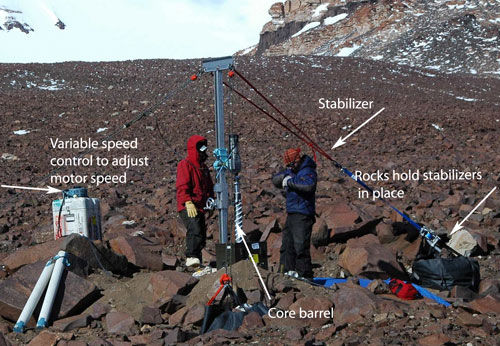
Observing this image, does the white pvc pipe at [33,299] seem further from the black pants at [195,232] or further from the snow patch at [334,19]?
the snow patch at [334,19]

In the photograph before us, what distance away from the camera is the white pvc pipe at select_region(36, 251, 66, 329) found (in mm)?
5723

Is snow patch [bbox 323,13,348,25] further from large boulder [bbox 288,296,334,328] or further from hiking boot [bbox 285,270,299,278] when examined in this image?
large boulder [bbox 288,296,334,328]

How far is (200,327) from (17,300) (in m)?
1.79

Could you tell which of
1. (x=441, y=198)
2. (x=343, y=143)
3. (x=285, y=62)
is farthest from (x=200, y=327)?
(x=285, y=62)

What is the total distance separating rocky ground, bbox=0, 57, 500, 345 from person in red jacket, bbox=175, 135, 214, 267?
47cm

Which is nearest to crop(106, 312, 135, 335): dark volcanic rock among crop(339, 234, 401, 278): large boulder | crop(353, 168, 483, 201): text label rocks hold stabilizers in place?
crop(339, 234, 401, 278): large boulder

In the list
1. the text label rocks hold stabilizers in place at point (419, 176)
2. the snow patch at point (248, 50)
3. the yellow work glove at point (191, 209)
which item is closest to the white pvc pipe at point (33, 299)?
the yellow work glove at point (191, 209)

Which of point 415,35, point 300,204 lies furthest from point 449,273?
point 415,35

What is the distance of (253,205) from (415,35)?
48.0 m

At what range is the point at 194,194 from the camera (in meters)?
7.34

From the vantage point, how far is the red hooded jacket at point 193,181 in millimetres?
7238

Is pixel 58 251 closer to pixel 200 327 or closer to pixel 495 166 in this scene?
pixel 200 327

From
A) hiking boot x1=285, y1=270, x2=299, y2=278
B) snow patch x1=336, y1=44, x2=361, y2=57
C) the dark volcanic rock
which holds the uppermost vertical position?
snow patch x1=336, y1=44, x2=361, y2=57

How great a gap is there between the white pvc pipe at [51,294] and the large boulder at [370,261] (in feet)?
10.0
